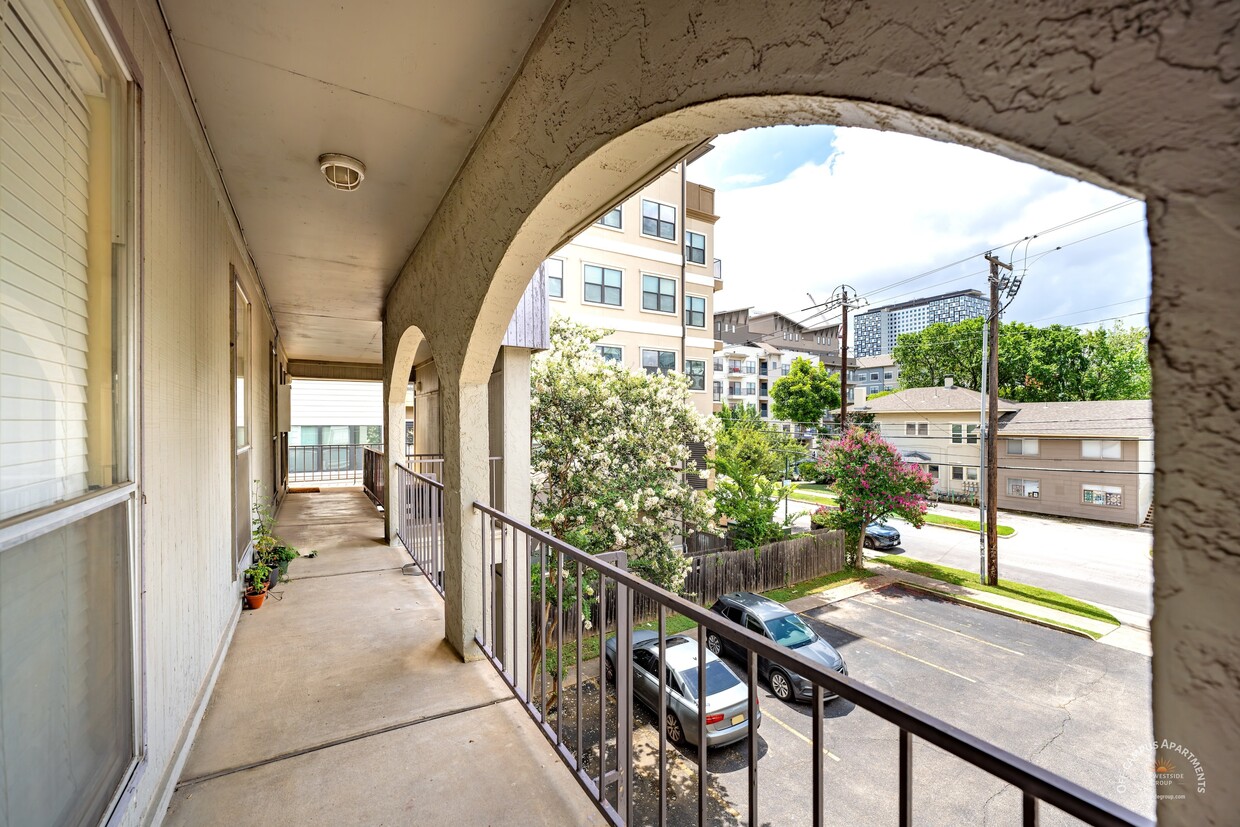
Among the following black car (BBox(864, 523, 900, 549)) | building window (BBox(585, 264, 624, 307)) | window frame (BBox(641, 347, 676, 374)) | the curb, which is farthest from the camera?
black car (BBox(864, 523, 900, 549))

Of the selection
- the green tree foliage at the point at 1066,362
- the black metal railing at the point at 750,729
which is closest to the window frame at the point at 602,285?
the black metal railing at the point at 750,729

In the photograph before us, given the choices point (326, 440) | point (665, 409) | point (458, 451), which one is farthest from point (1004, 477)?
point (326, 440)

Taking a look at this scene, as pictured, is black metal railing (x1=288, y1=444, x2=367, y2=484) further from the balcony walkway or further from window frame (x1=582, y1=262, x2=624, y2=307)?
the balcony walkway

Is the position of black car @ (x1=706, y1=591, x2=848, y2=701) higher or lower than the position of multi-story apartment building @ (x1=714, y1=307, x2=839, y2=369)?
lower

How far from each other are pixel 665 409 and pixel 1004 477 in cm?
1627

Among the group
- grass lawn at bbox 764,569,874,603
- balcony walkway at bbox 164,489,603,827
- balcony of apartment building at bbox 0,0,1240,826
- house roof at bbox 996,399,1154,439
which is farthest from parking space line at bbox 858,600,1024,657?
house roof at bbox 996,399,1154,439

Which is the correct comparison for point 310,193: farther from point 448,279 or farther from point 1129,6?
point 1129,6

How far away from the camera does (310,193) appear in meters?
2.88

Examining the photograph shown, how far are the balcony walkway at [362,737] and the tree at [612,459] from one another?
3.47m

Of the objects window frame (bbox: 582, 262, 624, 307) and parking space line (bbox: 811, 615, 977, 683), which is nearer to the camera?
parking space line (bbox: 811, 615, 977, 683)

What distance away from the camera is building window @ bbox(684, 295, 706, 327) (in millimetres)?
14555

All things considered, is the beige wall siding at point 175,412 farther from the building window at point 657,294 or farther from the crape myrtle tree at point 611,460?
the building window at point 657,294

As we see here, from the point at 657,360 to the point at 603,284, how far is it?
7.78 feet

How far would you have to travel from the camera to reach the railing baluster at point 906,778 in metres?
0.76
